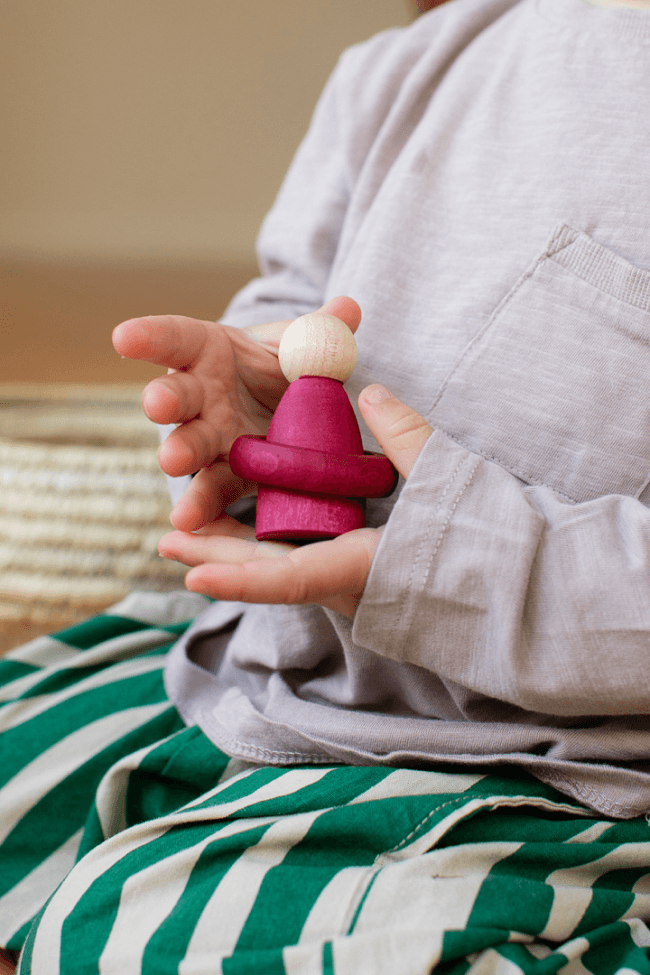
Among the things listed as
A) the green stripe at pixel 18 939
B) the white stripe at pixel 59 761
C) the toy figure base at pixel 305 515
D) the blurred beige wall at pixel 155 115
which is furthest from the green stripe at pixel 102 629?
the blurred beige wall at pixel 155 115

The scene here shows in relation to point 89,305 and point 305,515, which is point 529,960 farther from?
point 89,305

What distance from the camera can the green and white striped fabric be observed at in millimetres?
318

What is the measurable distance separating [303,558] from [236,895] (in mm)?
159

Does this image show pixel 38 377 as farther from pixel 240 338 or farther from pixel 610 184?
pixel 610 184

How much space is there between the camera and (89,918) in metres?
0.36

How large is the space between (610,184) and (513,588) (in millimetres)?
259

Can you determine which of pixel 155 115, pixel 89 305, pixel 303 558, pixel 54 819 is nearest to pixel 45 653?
pixel 54 819

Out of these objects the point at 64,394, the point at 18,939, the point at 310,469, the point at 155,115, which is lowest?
the point at 18,939

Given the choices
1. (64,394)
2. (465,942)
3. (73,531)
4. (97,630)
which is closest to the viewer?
(465,942)

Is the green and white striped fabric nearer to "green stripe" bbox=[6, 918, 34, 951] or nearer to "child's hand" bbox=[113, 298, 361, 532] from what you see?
"green stripe" bbox=[6, 918, 34, 951]

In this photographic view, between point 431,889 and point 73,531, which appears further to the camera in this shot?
point 73,531

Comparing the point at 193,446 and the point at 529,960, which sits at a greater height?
the point at 193,446

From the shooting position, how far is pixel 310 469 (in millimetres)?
339

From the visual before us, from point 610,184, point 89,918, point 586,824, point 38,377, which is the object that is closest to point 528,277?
point 610,184
